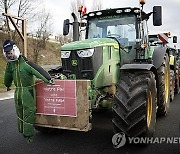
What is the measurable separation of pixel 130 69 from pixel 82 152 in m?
1.67

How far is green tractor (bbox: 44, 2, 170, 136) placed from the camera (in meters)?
4.52

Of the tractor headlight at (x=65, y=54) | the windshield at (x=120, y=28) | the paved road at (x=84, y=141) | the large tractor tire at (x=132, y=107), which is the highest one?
the windshield at (x=120, y=28)

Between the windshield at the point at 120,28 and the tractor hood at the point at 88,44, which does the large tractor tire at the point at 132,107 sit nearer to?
the tractor hood at the point at 88,44

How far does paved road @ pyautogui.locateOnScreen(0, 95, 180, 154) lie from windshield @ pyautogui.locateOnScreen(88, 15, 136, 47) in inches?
76.4

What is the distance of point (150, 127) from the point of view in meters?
4.93

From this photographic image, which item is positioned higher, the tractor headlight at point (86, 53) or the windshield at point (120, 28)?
the windshield at point (120, 28)

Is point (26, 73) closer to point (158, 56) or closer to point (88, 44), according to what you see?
point (88, 44)

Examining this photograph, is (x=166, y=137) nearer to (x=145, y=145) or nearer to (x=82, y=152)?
(x=145, y=145)

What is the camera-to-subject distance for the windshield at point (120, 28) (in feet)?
19.9

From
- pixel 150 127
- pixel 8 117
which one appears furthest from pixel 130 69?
pixel 8 117

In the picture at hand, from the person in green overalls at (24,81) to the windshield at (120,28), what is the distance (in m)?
2.19
